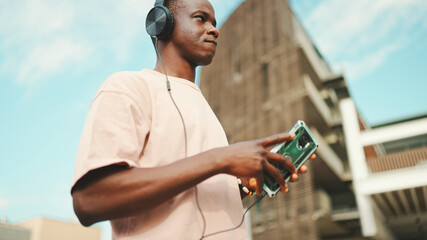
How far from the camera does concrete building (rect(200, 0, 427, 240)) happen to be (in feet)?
46.4

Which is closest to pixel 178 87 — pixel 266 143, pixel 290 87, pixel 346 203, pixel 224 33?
pixel 266 143

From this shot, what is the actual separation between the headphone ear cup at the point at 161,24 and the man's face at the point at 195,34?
25 millimetres

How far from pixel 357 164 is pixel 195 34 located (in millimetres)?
15220

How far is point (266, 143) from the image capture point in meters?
0.87

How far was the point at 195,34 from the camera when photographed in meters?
1.26

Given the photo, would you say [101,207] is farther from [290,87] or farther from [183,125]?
[290,87]

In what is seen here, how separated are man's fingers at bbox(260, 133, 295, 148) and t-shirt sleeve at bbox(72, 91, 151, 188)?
Result: 0.93ft

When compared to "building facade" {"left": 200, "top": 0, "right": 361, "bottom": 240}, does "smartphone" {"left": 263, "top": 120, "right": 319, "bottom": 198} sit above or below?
below

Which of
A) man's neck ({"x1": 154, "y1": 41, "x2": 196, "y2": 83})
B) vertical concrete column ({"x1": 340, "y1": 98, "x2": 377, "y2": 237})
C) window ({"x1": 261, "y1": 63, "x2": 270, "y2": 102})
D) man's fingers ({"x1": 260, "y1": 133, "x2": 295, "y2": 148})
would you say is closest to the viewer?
man's fingers ({"x1": 260, "y1": 133, "x2": 295, "y2": 148})

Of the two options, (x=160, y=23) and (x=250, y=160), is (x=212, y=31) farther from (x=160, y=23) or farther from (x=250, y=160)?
(x=250, y=160)

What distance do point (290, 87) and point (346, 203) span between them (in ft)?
23.0

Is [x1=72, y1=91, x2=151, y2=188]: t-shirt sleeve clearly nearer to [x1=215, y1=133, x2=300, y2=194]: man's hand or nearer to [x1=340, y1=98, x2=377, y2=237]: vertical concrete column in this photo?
[x1=215, y1=133, x2=300, y2=194]: man's hand

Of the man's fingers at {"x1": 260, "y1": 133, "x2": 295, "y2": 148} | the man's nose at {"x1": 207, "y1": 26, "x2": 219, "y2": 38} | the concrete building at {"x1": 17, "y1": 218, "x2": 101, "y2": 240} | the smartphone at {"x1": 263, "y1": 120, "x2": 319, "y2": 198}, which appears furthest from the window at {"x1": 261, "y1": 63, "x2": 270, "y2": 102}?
the concrete building at {"x1": 17, "y1": 218, "x2": 101, "y2": 240}

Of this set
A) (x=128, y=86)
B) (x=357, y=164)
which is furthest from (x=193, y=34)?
(x=357, y=164)
